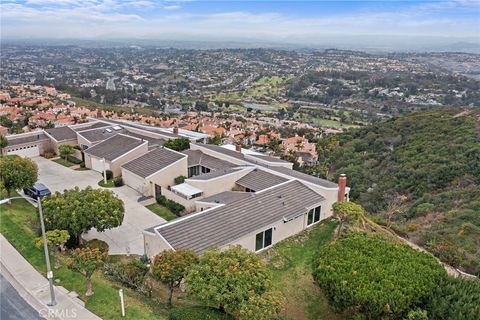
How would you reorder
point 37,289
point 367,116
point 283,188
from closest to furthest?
point 37,289
point 283,188
point 367,116

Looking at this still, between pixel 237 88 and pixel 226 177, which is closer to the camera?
pixel 226 177

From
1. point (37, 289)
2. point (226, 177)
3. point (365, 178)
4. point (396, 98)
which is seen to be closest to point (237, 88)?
point (396, 98)

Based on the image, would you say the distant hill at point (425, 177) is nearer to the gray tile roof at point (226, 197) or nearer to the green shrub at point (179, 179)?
the gray tile roof at point (226, 197)

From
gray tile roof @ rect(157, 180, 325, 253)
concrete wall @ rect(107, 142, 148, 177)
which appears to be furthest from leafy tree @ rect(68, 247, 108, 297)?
concrete wall @ rect(107, 142, 148, 177)

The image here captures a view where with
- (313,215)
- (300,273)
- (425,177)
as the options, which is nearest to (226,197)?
(313,215)

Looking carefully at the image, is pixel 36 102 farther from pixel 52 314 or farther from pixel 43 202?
pixel 52 314

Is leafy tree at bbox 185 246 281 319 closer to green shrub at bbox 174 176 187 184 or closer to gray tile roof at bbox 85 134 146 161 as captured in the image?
green shrub at bbox 174 176 187 184
